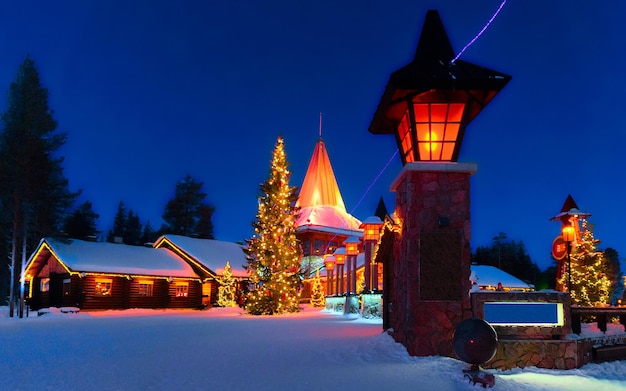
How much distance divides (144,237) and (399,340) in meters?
54.6

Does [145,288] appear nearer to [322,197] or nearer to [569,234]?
[569,234]

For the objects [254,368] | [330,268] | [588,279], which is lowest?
[254,368]

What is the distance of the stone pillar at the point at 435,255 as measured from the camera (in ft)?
29.9

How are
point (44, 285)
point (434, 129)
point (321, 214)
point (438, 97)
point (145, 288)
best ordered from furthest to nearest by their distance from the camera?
point (321, 214) → point (145, 288) → point (44, 285) → point (434, 129) → point (438, 97)

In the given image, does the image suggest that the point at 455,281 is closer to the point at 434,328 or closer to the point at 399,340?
the point at 434,328

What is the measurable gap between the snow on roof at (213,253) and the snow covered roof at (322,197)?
10.9 m

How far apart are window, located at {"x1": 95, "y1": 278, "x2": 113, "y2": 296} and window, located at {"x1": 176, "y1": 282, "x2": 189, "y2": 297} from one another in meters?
4.56

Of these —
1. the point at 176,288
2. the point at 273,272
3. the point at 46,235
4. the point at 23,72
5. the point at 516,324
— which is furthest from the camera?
the point at 176,288

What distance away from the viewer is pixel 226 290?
32531mm

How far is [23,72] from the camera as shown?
26672 millimetres

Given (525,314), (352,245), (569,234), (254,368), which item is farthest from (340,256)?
(254,368)

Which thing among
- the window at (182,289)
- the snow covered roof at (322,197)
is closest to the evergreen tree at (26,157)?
the window at (182,289)

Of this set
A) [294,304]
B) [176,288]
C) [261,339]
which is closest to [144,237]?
[176,288]

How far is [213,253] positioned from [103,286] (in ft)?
29.4
